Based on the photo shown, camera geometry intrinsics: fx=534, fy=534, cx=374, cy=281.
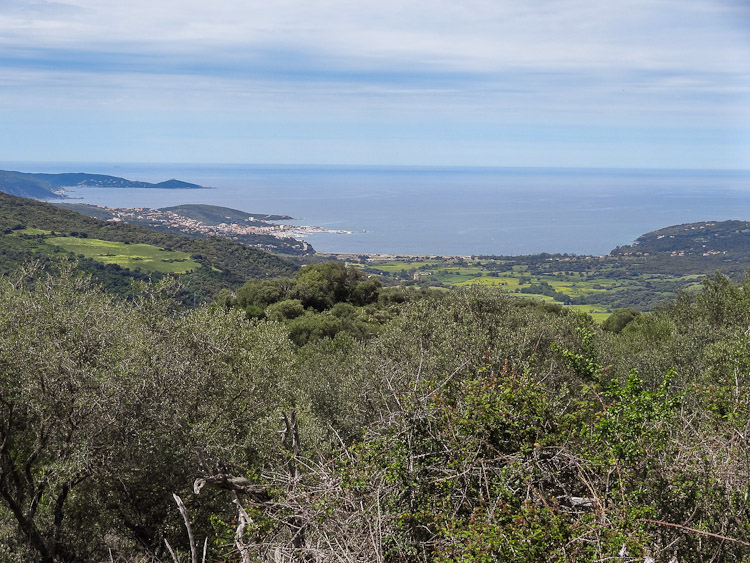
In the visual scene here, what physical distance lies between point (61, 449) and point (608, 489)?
9210 mm

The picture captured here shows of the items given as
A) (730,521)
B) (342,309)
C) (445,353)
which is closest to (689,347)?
(445,353)

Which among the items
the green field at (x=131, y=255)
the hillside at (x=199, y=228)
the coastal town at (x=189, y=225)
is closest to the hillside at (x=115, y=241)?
the green field at (x=131, y=255)

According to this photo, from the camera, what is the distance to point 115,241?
356 feet

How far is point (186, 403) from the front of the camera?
11523mm

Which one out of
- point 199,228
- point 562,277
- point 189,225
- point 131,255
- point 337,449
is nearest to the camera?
point 337,449

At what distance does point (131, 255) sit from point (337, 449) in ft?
326

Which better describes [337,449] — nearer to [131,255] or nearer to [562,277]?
[131,255]

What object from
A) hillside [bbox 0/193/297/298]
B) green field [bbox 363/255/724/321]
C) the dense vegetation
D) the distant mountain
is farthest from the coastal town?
the dense vegetation

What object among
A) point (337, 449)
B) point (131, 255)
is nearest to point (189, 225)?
point (131, 255)

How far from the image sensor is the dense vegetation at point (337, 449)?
20.4 feet

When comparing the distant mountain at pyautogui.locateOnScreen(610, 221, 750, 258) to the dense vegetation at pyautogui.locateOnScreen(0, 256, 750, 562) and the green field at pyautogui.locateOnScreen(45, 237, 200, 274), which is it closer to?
the green field at pyautogui.locateOnScreen(45, 237, 200, 274)

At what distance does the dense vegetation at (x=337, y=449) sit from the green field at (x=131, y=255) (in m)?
75.8

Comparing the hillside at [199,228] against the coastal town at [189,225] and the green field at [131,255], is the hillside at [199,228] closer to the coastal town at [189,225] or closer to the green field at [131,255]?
the coastal town at [189,225]

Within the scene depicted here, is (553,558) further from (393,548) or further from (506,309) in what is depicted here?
(506,309)
